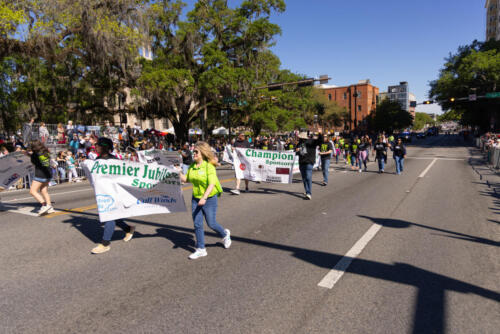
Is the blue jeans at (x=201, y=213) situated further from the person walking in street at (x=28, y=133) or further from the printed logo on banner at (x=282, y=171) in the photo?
the person walking in street at (x=28, y=133)

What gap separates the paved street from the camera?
10.2ft

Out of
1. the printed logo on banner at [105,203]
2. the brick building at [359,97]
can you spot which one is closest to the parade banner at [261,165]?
the printed logo on banner at [105,203]

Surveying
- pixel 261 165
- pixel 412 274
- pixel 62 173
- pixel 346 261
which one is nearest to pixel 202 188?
pixel 346 261

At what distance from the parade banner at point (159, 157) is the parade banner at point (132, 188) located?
709 cm

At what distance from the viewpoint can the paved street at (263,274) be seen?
3123mm

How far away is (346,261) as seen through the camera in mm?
4539

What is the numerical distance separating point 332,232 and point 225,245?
2.05 m

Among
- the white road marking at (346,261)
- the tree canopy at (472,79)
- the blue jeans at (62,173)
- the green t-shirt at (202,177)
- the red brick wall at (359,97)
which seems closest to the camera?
the white road marking at (346,261)

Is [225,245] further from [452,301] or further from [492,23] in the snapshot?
[492,23]

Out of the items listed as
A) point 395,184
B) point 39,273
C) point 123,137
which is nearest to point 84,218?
point 39,273

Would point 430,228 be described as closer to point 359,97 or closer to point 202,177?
point 202,177

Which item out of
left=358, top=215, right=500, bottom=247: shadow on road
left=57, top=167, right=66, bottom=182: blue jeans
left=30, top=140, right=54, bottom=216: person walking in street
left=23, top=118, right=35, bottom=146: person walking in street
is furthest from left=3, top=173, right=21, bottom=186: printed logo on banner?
left=23, top=118, right=35, bottom=146: person walking in street

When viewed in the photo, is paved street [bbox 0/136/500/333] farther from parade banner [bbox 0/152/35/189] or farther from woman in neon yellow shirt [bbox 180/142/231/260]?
parade banner [bbox 0/152/35/189]

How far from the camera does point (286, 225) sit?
637 cm
